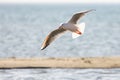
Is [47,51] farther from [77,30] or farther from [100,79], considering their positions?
[77,30]

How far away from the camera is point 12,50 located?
145 feet

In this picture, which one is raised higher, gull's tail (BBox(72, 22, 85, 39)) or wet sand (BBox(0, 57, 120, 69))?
gull's tail (BBox(72, 22, 85, 39))

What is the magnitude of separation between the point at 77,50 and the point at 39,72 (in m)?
17.8

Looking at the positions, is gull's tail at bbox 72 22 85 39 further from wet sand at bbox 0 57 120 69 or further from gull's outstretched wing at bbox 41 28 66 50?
wet sand at bbox 0 57 120 69

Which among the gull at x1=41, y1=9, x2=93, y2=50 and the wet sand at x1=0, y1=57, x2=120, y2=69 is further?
the wet sand at x1=0, y1=57, x2=120, y2=69

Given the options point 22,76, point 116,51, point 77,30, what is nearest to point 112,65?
point 22,76

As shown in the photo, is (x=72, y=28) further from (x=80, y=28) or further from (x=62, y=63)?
(x=62, y=63)

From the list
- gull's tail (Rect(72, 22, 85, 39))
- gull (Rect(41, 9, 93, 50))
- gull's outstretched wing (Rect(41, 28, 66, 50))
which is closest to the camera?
gull's tail (Rect(72, 22, 85, 39))

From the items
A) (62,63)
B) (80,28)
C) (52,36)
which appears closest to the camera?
(80,28)

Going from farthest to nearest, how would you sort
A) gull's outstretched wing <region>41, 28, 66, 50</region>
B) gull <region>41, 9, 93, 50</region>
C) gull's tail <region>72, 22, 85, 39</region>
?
gull's outstretched wing <region>41, 28, 66, 50</region> < gull <region>41, 9, 93, 50</region> < gull's tail <region>72, 22, 85, 39</region>

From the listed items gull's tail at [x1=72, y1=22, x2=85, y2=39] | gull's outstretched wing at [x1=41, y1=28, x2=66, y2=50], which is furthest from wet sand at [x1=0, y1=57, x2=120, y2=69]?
gull's tail at [x1=72, y1=22, x2=85, y2=39]

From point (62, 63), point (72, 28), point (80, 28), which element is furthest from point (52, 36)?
point (62, 63)

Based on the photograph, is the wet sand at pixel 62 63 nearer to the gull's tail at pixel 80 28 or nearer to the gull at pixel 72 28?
the gull at pixel 72 28

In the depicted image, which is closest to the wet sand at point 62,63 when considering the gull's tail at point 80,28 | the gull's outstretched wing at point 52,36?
the gull's outstretched wing at point 52,36
